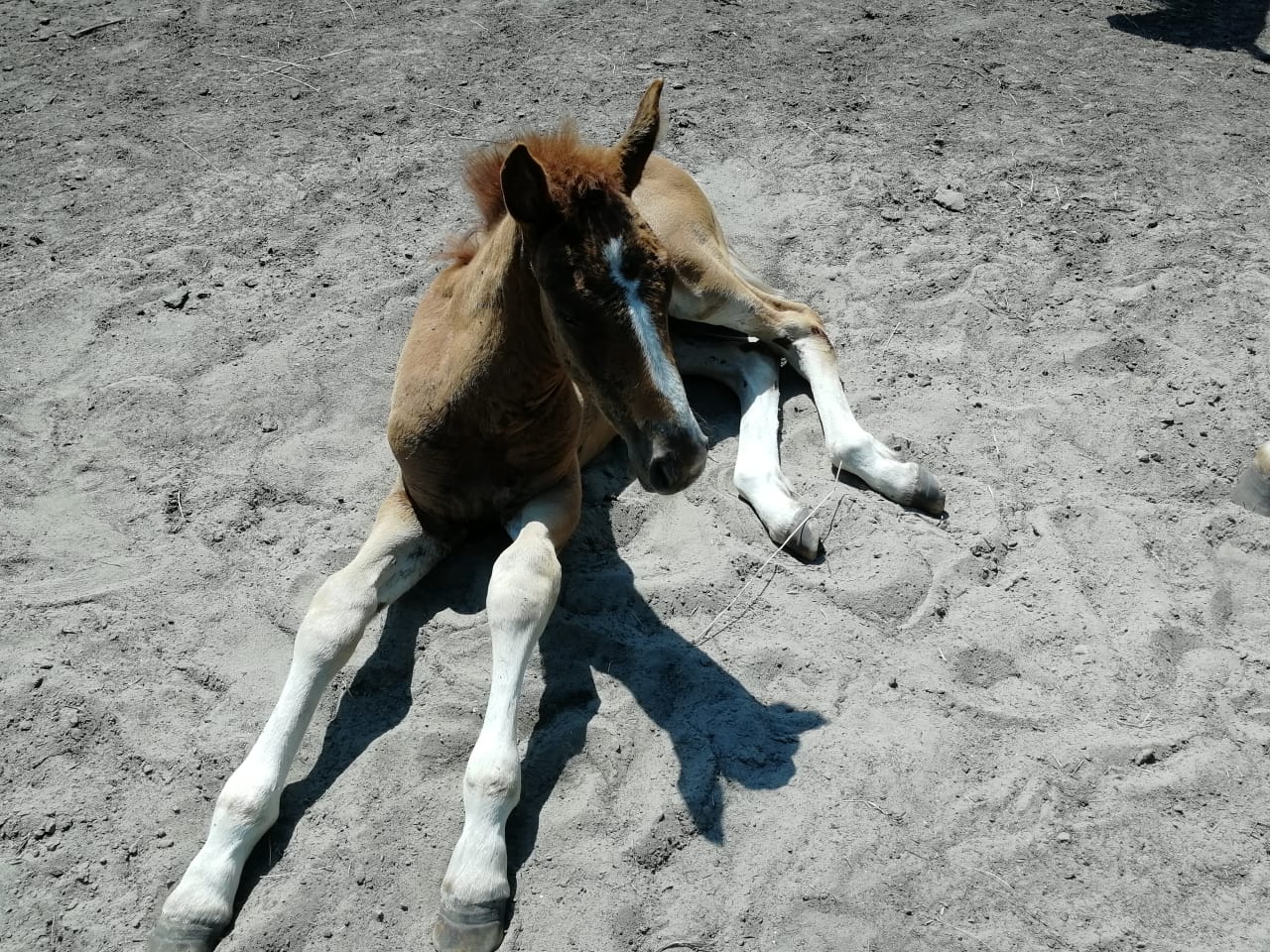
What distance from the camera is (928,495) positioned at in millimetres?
3848

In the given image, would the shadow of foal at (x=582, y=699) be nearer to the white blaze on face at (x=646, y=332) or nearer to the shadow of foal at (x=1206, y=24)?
the white blaze on face at (x=646, y=332)

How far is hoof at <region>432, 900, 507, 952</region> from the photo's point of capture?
104 inches

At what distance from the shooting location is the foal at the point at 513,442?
263 cm

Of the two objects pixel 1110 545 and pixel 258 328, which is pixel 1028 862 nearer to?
pixel 1110 545

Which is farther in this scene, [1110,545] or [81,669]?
[1110,545]

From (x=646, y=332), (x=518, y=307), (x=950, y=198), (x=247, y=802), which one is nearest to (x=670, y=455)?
(x=646, y=332)

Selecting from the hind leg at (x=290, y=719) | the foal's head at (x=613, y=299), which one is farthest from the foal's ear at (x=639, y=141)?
the hind leg at (x=290, y=719)

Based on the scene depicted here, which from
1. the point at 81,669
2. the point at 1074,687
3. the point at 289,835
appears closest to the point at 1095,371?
the point at 1074,687

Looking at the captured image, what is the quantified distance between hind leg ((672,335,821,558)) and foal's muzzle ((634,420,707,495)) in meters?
1.16

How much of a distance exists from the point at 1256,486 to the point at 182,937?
366 cm

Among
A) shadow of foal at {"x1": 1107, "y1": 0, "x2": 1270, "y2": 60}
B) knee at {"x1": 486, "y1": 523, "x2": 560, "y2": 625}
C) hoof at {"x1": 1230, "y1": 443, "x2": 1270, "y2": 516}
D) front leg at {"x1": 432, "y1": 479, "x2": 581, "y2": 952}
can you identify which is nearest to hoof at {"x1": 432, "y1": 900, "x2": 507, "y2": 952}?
front leg at {"x1": 432, "y1": 479, "x2": 581, "y2": 952}

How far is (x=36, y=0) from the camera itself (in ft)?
22.8

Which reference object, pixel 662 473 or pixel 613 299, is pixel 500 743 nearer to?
pixel 662 473

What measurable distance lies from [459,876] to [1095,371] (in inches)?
127
